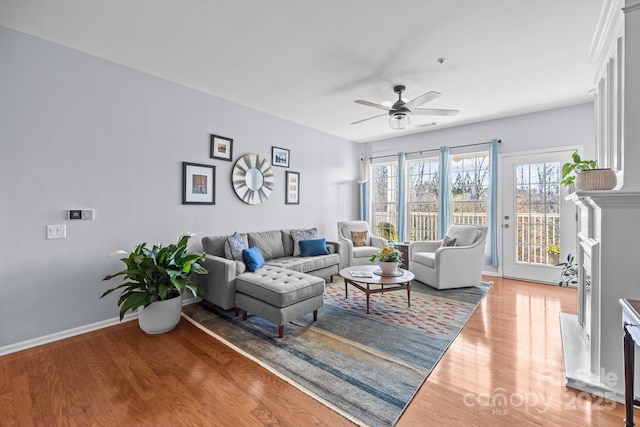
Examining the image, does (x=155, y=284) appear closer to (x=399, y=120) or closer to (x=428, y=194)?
(x=399, y=120)

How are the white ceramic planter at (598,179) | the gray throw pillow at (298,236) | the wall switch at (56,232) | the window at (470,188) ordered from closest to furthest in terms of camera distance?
1. the white ceramic planter at (598,179)
2. the wall switch at (56,232)
3. the gray throw pillow at (298,236)
4. the window at (470,188)

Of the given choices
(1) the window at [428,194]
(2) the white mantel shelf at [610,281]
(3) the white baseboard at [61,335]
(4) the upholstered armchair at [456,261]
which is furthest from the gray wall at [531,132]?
(3) the white baseboard at [61,335]

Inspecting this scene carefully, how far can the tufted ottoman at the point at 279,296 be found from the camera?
2.56 meters

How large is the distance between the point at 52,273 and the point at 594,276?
4.39m

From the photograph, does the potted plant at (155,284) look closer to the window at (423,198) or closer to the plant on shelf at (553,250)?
the window at (423,198)

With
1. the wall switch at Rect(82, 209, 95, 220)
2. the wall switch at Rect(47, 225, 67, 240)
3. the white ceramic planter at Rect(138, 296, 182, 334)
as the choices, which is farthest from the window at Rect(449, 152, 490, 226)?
the wall switch at Rect(47, 225, 67, 240)

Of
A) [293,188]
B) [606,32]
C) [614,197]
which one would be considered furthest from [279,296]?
[606,32]

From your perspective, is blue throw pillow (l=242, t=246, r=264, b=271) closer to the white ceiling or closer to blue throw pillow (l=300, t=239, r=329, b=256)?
blue throw pillow (l=300, t=239, r=329, b=256)

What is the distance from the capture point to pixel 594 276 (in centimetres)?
190

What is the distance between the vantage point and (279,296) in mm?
2535

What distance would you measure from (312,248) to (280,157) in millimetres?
1636

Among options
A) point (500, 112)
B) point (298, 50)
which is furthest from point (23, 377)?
point (500, 112)

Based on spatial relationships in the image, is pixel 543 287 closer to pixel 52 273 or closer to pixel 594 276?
pixel 594 276

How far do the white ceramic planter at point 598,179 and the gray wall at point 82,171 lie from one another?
12.3 feet
